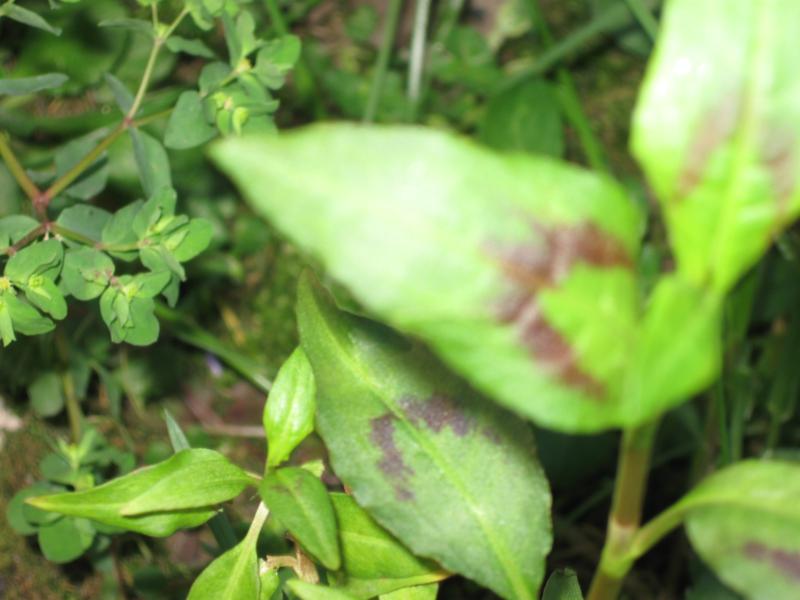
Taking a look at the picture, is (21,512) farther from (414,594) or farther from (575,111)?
(575,111)

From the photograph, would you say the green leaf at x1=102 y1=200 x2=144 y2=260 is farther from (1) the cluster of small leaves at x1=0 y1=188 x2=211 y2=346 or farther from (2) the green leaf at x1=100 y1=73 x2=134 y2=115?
(2) the green leaf at x1=100 y1=73 x2=134 y2=115

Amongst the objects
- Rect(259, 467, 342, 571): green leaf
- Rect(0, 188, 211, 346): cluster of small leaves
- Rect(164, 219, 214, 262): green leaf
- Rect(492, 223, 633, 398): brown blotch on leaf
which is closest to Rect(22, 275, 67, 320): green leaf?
Rect(0, 188, 211, 346): cluster of small leaves

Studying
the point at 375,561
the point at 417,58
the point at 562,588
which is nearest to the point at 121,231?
the point at 375,561

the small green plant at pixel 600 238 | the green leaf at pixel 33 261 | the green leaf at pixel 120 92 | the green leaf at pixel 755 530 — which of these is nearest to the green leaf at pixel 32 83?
the green leaf at pixel 120 92

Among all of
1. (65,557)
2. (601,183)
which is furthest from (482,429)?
(65,557)

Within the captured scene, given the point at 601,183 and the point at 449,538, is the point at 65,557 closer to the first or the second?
the point at 449,538

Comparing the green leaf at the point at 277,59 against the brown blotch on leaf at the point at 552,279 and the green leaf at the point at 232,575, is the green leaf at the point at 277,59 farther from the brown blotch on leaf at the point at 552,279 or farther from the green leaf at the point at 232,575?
the brown blotch on leaf at the point at 552,279
